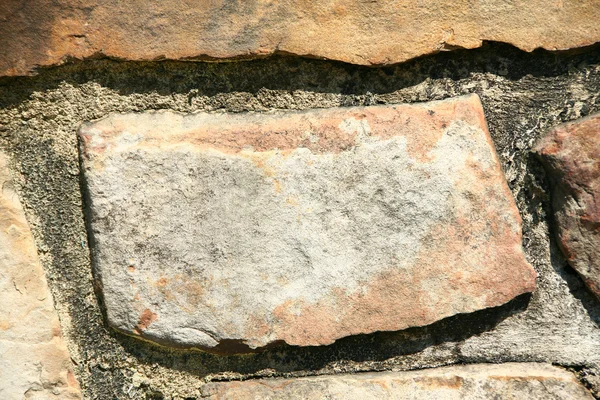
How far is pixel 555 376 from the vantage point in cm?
85

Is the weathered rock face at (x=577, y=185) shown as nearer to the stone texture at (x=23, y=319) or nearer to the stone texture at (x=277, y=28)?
the stone texture at (x=277, y=28)

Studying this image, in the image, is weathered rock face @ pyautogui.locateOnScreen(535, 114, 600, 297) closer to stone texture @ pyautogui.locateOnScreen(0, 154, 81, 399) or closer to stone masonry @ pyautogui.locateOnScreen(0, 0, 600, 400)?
stone masonry @ pyautogui.locateOnScreen(0, 0, 600, 400)

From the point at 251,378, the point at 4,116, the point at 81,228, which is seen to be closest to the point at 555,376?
the point at 251,378

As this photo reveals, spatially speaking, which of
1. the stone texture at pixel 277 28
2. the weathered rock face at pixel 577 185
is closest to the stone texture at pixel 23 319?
the stone texture at pixel 277 28

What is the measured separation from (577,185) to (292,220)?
1.21 feet

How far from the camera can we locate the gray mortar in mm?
789

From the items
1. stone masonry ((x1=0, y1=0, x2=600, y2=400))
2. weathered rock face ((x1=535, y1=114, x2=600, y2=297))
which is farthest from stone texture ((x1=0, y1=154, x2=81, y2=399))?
weathered rock face ((x1=535, y1=114, x2=600, y2=297))

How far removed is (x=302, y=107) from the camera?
0.81m

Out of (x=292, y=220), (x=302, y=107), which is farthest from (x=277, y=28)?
(x=292, y=220)

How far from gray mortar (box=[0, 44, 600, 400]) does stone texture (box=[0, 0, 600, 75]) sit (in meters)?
0.03

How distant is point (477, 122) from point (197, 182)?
14.1 inches

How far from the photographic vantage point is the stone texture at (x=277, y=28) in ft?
2.46

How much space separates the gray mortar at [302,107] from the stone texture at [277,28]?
27mm

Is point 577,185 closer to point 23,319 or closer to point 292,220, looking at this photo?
point 292,220
